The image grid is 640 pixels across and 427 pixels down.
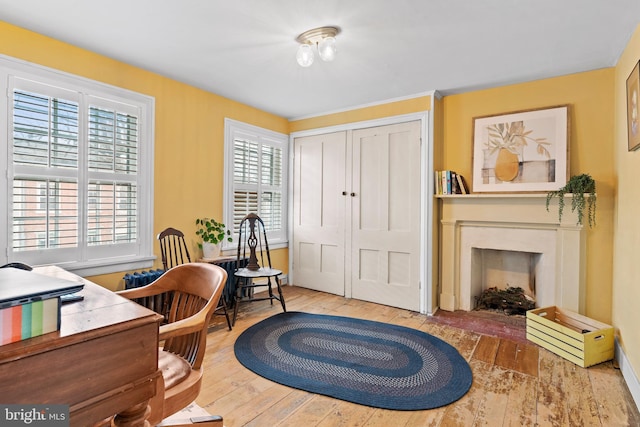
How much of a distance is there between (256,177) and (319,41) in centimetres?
214

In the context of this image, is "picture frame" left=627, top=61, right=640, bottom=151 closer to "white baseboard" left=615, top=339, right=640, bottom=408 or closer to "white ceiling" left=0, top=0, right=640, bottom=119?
"white ceiling" left=0, top=0, right=640, bottom=119

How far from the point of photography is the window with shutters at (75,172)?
2.35m

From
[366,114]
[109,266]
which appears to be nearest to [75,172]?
[109,266]

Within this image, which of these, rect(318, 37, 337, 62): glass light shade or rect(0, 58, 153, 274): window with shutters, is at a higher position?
rect(318, 37, 337, 62): glass light shade

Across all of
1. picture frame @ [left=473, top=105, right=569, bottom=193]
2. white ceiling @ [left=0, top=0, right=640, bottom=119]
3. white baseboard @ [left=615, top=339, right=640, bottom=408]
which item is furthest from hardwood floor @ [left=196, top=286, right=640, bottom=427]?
Result: white ceiling @ [left=0, top=0, right=640, bottom=119]

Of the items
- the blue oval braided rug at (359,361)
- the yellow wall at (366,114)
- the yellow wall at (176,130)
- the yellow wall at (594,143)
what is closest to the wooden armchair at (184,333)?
the blue oval braided rug at (359,361)

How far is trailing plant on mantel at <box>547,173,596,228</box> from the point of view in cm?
283

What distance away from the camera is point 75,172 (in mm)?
2629

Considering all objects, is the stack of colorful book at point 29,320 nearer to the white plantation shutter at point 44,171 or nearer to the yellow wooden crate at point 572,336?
the white plantation shutter at point 44,171

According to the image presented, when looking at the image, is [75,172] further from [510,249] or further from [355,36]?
[510,249]

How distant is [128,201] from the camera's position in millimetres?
2979

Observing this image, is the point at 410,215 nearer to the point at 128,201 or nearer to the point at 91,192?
the point at 128,201

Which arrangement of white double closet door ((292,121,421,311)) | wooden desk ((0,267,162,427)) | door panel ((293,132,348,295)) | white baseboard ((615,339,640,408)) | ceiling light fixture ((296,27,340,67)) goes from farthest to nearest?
door panel ((293,132,348,295))
white double closet door ((292,121,421,311))
ceiling light fixture ((296,27,340,67))
white baseboard ((615,339,640,408))
wooden desk ((0,267,162,427))

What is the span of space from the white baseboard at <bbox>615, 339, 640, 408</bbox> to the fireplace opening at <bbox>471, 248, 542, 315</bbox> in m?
1.05
